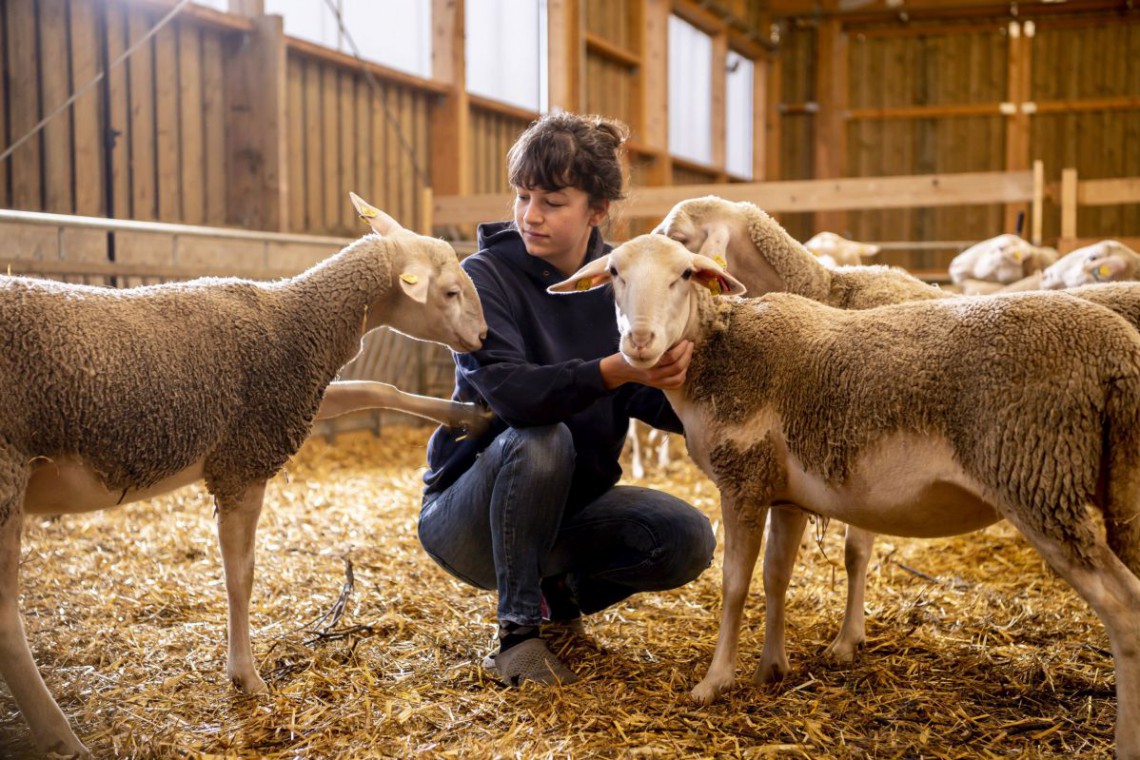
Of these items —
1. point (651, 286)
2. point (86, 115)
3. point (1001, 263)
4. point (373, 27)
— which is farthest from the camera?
point (373, 27)

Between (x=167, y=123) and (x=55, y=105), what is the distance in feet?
2.92

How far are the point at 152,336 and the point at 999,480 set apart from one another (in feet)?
6.49

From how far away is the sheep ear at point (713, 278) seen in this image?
2516 millimetres

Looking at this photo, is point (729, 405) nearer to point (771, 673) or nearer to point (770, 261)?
point (771, 673)

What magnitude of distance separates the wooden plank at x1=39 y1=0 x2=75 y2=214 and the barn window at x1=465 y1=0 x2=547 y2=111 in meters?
4.57

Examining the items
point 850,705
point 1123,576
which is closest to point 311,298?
point 850,705

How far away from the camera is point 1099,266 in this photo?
4.95 metres

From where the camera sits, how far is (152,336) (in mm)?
2412

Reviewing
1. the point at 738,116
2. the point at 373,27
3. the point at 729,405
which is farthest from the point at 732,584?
the point at 738,116

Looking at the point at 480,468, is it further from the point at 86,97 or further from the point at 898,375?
the point at 86,97

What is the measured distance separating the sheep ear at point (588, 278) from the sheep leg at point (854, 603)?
3.50 ft

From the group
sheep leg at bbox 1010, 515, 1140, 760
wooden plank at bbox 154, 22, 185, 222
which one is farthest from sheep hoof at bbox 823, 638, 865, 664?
wooden plank at bbox 154, 22, 185, 222

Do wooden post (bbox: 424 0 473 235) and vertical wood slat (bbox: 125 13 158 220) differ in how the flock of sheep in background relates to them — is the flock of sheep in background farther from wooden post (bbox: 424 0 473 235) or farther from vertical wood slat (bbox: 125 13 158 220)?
wooden post (bbox: 424 0 473 235)

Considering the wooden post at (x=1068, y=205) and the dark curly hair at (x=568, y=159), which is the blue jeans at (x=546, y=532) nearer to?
the dark curly hair at (x=568, y=159)
